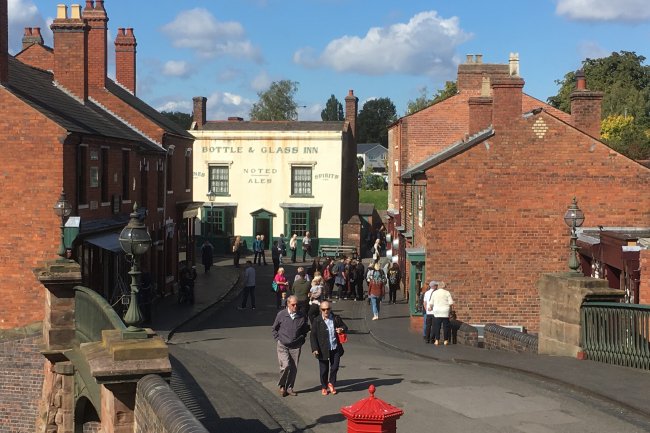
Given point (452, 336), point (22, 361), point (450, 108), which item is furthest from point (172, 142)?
point (452, 336)

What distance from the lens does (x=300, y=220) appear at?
164 ft

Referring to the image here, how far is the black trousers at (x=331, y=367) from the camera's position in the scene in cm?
1307

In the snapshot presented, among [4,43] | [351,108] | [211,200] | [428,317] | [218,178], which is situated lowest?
[428,317]

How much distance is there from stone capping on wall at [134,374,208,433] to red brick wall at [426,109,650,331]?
1467 centimetres

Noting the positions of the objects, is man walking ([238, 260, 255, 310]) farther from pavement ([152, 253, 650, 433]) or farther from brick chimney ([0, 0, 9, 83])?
brick chimney ([0, 0, 9, 83])

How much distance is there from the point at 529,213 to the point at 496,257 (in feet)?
4.87

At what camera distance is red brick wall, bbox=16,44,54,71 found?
33.9 m

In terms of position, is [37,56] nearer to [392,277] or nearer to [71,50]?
[71,50]

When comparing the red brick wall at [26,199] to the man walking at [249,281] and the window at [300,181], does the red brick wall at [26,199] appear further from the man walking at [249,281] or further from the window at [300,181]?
the window at [300,181]

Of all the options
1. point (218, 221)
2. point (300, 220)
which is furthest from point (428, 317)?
point (218, 221)

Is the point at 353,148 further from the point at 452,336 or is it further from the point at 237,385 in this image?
the point at 237,385

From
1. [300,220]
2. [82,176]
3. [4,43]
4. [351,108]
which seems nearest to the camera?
[4,43]

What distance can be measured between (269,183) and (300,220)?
112 inches

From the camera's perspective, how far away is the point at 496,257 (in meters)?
23.0
